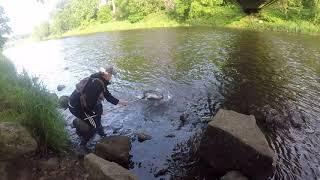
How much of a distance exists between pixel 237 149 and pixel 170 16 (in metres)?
45.0

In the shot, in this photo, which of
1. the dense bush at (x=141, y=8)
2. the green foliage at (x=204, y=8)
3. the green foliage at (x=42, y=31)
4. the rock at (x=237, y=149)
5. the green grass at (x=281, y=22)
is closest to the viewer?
the rock at (x=237, y=149)

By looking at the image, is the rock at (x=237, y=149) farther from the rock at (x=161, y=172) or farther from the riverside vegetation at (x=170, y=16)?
the riverside vegetation at (x=170, y=16)

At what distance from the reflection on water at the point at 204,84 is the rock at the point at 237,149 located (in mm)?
871

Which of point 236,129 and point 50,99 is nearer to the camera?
point 236,129

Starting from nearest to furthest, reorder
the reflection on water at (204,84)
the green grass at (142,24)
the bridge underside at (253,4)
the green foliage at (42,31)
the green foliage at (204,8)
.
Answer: the reflection on water at (204,84) → the bridge underside at (253,4) → the green foliage at (204,8) → the green grass at (142,24) → the green foliage at (42,31)

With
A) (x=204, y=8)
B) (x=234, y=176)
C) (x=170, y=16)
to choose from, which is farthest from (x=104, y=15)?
(x=234, y=176)

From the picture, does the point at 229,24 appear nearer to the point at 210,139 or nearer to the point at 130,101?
the point at 130,101

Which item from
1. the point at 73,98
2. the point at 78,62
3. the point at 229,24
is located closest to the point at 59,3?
the point at 229,24

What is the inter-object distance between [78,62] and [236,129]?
1993cm

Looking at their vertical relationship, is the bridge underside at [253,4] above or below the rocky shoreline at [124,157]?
above

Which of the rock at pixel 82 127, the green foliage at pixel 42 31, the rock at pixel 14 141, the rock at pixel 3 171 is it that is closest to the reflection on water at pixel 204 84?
the rock at pixel 82 127

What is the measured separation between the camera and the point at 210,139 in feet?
31.7

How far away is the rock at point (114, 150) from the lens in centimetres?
981

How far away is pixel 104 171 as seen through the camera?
25.7ft
